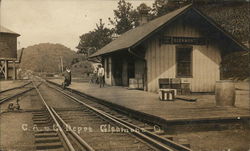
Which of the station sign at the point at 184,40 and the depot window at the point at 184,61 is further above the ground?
the station sign at the point at 184,40

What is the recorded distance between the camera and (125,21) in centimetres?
5412

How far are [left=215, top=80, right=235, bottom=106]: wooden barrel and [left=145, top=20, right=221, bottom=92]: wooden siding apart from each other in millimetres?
7089

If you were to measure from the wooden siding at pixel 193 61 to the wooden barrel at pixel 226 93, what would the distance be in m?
7.09

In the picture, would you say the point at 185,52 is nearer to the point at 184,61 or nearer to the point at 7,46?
the point at 184,61

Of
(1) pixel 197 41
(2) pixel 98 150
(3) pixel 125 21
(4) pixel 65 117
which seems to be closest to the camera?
(2) pixel 98 150

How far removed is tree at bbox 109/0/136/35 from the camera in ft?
178

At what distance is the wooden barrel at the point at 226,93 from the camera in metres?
9.85

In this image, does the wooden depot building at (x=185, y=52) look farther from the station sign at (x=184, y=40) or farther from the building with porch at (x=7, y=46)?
the building with porch at (x=7, y=46)

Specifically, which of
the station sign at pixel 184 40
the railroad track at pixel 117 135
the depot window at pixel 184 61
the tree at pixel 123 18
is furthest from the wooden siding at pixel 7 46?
the railroad track at pixel 117 135

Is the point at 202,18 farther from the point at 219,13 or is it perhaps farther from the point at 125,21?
the point at 125,21

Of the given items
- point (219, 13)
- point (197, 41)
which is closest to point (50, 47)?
point (219, 13)

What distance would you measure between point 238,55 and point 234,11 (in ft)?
19.4

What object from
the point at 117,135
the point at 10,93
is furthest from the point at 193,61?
the point at 10,93

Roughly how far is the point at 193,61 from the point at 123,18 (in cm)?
3857
